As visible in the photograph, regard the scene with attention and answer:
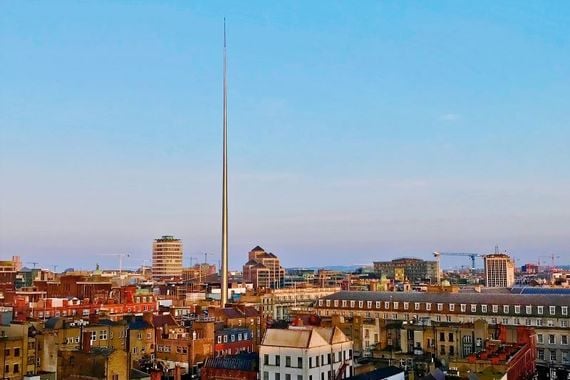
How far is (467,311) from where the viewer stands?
112 metres

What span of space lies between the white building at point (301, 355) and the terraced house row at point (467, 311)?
31147 mm

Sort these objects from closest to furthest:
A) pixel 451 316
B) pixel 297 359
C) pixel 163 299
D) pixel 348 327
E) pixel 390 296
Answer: pixel 297 359 → pixel 348 327 → pixel 451 316 → pixel 390 296 → pixel 163 299

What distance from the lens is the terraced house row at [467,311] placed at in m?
99.1

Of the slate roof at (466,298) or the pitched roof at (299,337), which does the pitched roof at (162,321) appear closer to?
the pitched roof at (299,337)

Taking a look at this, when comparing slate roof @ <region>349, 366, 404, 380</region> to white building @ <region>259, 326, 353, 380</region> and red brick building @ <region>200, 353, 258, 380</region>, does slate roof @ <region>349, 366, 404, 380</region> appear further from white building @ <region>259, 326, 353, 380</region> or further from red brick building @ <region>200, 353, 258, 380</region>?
red brick building @ <region>200, 353, 258, 380</region>

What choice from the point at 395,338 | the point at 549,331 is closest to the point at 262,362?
the point at 395,338

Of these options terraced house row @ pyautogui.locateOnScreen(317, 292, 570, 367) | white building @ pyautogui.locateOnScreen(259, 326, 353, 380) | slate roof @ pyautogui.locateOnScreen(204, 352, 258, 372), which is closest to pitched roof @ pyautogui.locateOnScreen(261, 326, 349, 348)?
white building @ pyautogui.locateOnScreen(259, 326, 353, 380)

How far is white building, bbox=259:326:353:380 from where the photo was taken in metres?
57.3

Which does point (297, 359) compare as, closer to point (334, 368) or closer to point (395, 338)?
point (334, 368)

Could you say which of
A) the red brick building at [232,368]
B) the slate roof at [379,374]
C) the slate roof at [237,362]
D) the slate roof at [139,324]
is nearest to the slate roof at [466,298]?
the slate roof at [139,324]

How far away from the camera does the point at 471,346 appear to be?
84812mm

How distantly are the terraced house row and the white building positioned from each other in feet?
102

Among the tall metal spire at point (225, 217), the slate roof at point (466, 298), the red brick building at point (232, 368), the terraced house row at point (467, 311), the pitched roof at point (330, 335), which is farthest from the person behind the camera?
the tall metal spire at point (225, 217)

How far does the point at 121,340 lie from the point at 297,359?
36.0m
